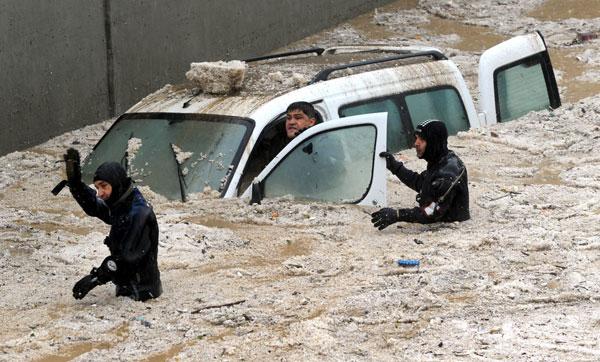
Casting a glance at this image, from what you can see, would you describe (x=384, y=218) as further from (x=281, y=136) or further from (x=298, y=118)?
(x=281, y=136)

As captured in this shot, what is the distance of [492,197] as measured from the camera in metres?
9.98

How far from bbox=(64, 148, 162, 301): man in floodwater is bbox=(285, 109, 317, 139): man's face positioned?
2.22 meters

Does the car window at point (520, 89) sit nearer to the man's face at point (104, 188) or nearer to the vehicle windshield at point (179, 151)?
the vehicle windshield at point (179, 151)

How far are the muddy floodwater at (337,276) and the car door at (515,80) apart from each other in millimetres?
265

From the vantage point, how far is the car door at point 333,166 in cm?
930

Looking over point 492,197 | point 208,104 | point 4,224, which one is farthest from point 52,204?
point 492,197

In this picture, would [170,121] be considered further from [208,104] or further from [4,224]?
[4,224]

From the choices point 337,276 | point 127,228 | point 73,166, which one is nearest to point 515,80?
point 337,276

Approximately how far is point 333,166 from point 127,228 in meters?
2.45

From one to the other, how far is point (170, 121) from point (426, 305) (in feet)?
11.2

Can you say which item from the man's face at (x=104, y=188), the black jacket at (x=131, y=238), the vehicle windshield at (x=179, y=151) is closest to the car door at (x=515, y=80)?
the vehicle windshield at (x=179, y=151)

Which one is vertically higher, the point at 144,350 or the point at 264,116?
the point at 264,116

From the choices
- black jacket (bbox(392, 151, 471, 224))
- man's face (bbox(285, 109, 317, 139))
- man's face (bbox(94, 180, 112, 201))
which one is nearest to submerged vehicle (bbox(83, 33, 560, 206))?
man's face (bbox(285, 109, 317, 139))

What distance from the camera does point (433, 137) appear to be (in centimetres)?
902
